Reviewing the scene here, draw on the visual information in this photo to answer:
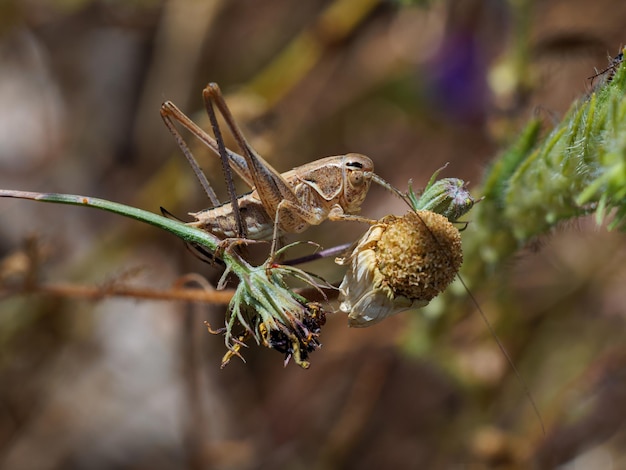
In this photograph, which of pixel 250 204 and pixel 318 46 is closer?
pixel 250 204

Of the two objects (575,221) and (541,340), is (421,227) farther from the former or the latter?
(541,340)

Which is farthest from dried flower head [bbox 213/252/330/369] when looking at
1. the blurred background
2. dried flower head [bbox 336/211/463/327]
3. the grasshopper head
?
the blurred background

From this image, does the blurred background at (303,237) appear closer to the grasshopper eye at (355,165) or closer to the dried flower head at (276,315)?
the grasshopper eye at (355,165)

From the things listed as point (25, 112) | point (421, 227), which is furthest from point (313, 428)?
point (25, 112)

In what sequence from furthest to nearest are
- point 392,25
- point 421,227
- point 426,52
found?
point 392,25
point 426,52
point 421,227

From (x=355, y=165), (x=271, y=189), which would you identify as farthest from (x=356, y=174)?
(x=271, y=189)

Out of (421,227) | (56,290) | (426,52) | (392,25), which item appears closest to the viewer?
(421,227)

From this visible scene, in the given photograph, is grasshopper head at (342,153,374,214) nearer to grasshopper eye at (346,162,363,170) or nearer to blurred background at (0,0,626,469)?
grasshopper eye at (346,162,363,170)
